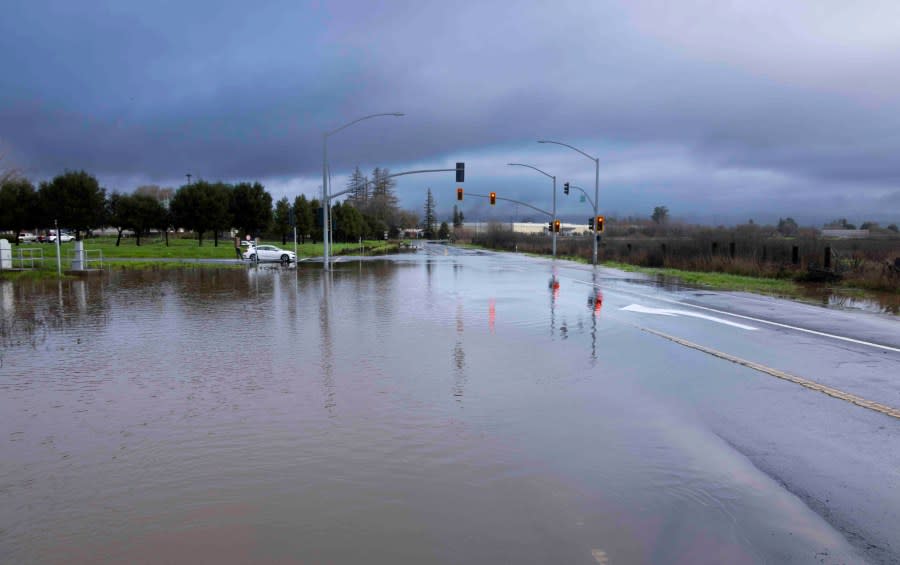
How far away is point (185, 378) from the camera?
871 centimetres

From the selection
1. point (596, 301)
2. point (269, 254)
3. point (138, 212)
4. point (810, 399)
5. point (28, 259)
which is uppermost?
point (138, 212)

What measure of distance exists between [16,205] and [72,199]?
11.5 metres

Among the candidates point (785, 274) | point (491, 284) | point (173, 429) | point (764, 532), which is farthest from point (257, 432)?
point (785, 274)

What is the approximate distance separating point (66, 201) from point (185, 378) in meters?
60.2

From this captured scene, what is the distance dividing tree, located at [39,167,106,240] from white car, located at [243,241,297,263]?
25498 mm

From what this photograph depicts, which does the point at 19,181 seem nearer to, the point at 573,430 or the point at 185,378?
the point at 185,378

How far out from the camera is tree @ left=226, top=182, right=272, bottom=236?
6962 centimetres

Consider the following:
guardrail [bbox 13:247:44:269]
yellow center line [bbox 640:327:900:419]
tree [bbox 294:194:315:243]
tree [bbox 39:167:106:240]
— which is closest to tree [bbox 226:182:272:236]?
tree [bbox 294:194:315:243]

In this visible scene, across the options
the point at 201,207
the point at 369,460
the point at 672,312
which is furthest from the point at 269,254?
the point at 369,460

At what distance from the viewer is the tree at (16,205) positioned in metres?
64.6

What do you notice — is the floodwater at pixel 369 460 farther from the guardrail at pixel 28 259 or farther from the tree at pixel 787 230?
the tree at pixel 787 230

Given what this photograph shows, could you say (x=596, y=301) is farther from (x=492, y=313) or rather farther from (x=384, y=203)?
(x=384, y=203)

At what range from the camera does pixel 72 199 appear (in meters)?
59.0

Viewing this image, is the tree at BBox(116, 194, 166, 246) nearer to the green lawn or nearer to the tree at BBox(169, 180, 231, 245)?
the tree at BBox(169, 180, 231, 245)
